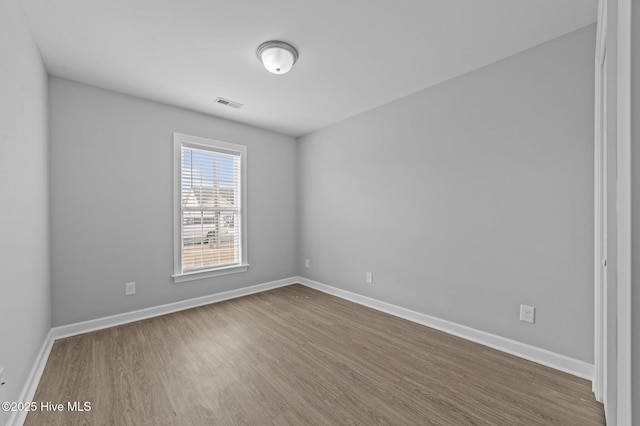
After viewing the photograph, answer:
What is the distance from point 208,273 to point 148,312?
0.78m

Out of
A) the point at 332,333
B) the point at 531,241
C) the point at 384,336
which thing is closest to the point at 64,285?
the point at 332,333

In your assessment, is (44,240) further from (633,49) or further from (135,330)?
(633,49)

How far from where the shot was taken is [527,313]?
2.28 metres

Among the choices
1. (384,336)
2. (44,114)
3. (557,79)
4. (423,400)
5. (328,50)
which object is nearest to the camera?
(423,400)

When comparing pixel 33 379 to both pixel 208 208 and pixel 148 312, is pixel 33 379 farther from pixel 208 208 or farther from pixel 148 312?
pixel 208 208

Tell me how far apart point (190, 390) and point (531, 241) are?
2.79 metres

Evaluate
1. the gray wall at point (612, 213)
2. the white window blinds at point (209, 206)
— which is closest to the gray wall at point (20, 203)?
the white window blinds at point (209, 206)

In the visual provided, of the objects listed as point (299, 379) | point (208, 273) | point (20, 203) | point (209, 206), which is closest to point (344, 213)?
point (209, 206)

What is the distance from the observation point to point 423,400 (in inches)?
70.2

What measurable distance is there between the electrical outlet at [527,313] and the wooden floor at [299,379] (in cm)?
33

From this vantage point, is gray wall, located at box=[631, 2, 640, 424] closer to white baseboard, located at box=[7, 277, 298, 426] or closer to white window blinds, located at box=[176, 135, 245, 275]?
white baseboard, located at box=[7, 277, 298, 426]

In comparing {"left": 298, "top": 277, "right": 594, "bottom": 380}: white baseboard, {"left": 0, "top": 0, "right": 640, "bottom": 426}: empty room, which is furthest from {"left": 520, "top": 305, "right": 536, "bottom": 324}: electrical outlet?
{"left": 298, "top": 277, "right": 594, "bottom": 380}: white baseboard

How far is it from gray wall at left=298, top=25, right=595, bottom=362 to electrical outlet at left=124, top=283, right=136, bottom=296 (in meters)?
2.60

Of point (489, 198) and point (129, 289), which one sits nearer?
point (489, 198)
